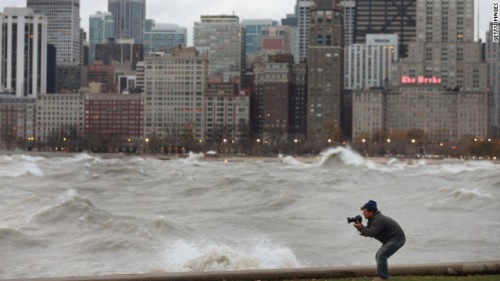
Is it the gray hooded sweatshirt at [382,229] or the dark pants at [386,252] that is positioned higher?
the gray hooded sweatshirt at [382,229]

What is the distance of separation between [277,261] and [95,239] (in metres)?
8.96

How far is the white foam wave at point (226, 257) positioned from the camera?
29.7m

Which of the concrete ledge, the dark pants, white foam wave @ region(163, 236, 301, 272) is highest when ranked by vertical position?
the dark pants

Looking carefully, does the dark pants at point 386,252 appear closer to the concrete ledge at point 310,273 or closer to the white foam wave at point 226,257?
the concrete ledge at point 310,273

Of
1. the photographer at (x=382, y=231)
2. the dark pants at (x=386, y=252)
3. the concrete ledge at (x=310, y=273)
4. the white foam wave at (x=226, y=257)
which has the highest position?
the photographer at (x=382, y=231)

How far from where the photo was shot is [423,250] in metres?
35.3

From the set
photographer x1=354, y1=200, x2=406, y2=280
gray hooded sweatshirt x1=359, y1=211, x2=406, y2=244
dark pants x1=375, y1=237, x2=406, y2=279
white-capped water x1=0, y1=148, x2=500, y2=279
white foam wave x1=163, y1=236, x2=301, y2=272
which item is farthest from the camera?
white-capped water x1=0, y1=148, x2=500, y2=279

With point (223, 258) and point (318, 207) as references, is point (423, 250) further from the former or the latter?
point (318, 207)

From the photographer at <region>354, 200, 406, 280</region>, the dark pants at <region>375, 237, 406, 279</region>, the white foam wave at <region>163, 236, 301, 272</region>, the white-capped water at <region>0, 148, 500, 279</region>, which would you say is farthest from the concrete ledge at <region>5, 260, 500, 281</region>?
the white-capped water at <region>0, 148, 500, 279</region>

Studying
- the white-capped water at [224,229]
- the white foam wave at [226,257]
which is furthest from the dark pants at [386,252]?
the white-capped water at [224,229]

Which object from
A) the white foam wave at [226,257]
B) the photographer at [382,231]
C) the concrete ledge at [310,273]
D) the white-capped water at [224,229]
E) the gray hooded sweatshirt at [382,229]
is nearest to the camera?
the photographer at [382,231]

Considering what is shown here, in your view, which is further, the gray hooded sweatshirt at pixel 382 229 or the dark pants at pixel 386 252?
the dark pants at pixel 386 252

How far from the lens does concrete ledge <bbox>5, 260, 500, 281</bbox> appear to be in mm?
22453

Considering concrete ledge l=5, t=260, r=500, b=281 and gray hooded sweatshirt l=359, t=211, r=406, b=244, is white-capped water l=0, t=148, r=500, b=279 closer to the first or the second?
concrete ledge l=5, t=260, r=500, b=281
